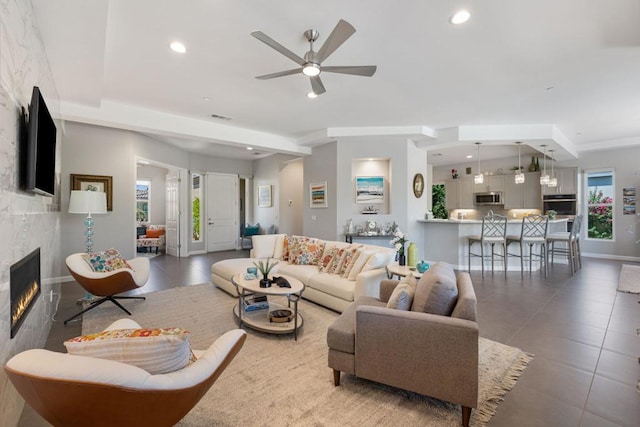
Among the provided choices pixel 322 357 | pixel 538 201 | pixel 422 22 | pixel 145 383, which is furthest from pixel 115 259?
pixel 538 201

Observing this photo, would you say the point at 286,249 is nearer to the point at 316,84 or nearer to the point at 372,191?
the point at 372,191

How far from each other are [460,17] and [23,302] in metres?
3.81

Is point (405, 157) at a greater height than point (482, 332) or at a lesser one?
greater

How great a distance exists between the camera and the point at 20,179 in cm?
188

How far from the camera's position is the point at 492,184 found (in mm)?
8523

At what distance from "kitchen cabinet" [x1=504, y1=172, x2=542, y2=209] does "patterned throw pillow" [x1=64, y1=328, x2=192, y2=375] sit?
9.20 meters

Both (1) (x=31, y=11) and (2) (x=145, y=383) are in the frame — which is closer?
(2) (x=145, y=383)

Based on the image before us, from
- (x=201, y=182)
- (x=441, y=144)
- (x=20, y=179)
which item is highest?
(x=441, y=144)

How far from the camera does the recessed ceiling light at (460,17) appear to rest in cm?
237

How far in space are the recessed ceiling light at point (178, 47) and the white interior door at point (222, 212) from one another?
18.9 feet

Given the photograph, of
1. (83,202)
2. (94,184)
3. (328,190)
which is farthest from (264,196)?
(83,202)

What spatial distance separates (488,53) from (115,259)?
16.3 feet

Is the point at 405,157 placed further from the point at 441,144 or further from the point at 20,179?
the point at 20,179

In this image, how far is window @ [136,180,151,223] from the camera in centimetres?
980
